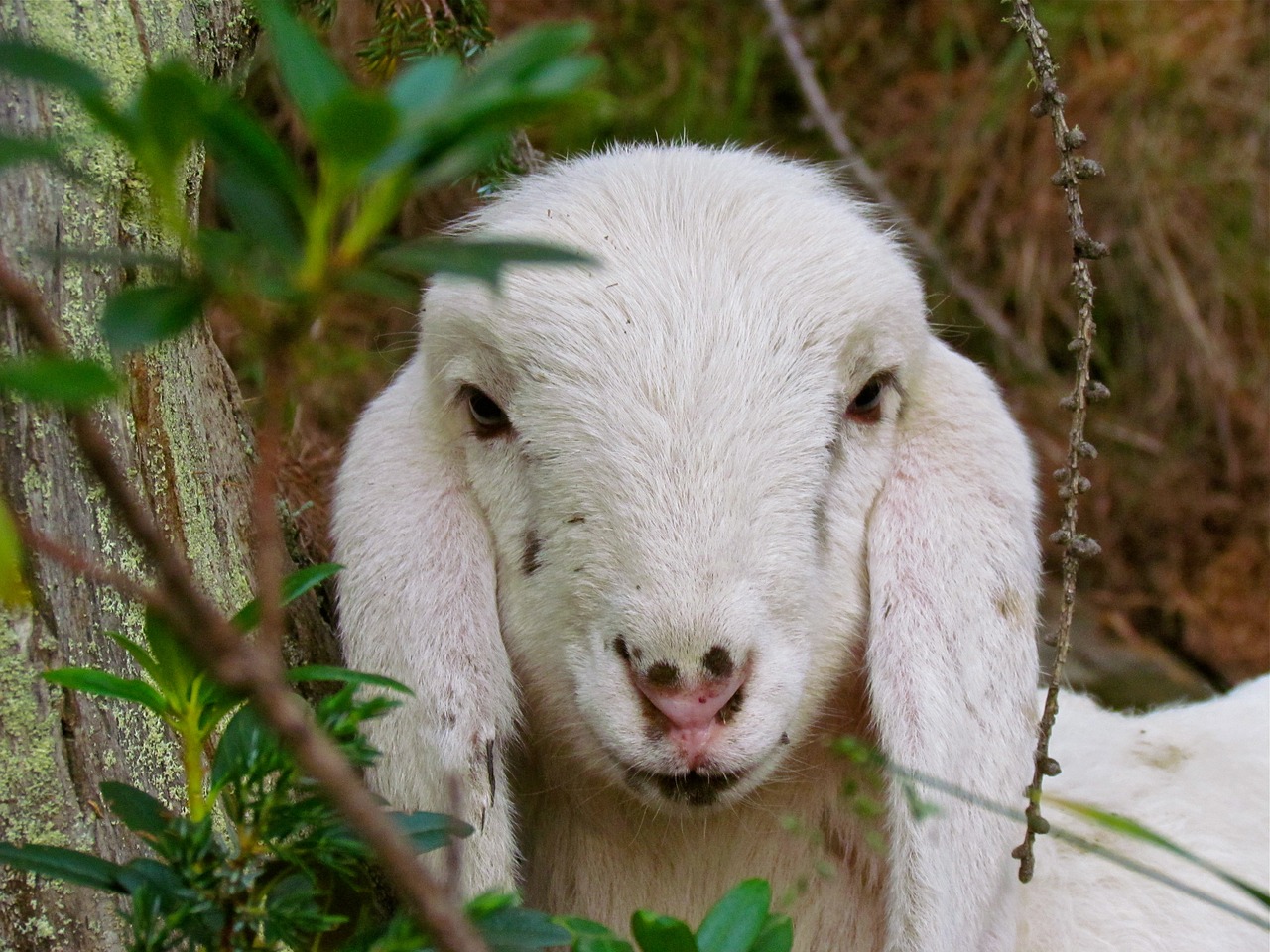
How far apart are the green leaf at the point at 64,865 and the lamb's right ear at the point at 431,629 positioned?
742 mm

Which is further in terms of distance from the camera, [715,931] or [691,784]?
[691,784]

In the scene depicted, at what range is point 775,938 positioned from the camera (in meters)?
1.57

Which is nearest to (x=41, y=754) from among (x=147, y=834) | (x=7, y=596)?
(x=147, y=834)

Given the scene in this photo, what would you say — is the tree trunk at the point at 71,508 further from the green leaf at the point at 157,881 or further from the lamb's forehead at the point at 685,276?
the lamb's forehead at the point at 685,276

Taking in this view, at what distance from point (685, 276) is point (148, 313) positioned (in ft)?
4.43

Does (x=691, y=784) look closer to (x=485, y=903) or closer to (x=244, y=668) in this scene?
(x=485, y=903)

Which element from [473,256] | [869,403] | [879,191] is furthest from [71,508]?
[879,191]

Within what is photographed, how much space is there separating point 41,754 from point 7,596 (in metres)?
1.02

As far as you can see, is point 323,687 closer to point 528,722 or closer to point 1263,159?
point 528,722

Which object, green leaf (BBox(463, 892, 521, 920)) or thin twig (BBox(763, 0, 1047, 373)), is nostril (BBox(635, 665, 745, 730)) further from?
thin twig (BBox(763, 0, 1047, 373))

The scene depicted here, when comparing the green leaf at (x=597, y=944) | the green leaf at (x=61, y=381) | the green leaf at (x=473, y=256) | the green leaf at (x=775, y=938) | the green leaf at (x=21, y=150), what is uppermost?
the green leaf at (x=21, y=150)

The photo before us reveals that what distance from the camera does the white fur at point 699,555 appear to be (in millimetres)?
2092

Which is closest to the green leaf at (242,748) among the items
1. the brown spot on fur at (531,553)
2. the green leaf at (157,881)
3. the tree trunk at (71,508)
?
the green leaf at (157,881)

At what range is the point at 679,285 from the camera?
2244mm
